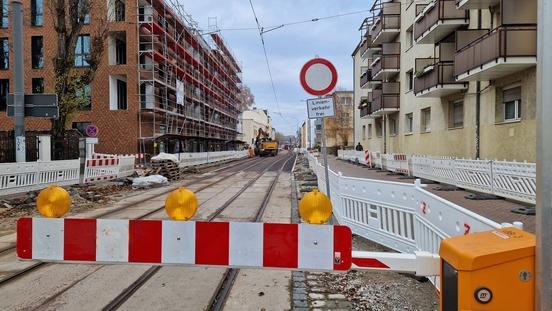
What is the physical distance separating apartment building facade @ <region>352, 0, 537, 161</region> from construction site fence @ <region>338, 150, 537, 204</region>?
2.18m

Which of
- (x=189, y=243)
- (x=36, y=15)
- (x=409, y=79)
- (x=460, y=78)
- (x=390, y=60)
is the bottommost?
(x=189, y=243)

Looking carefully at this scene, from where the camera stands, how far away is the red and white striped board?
3.10 m

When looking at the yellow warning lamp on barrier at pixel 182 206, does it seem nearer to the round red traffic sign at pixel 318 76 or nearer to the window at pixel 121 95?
the round red traffic sign at pixel 318 76

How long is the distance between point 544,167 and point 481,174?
12.3 metres

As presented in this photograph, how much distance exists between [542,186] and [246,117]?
112580 millimetres

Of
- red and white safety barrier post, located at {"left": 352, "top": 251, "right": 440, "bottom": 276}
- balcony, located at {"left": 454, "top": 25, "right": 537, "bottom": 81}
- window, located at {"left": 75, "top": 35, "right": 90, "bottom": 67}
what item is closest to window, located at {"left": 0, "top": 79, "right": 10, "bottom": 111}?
window, located at {"left": 75, "top": 35, "right": 90, "bottom": 67}

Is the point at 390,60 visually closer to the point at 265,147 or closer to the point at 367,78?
the point at 367,78

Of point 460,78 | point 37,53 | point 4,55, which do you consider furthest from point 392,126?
point 4,55

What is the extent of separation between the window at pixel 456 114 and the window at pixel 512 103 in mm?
4018

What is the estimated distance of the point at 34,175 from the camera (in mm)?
14719

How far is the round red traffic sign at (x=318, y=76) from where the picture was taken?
593 cm

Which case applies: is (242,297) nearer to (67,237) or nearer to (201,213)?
(67,237)

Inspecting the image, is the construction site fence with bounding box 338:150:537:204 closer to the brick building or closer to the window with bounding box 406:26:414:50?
the window with bounding box 406:26:414:50

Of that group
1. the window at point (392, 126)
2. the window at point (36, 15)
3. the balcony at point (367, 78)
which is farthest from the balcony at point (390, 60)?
the window at point (36, 15)
